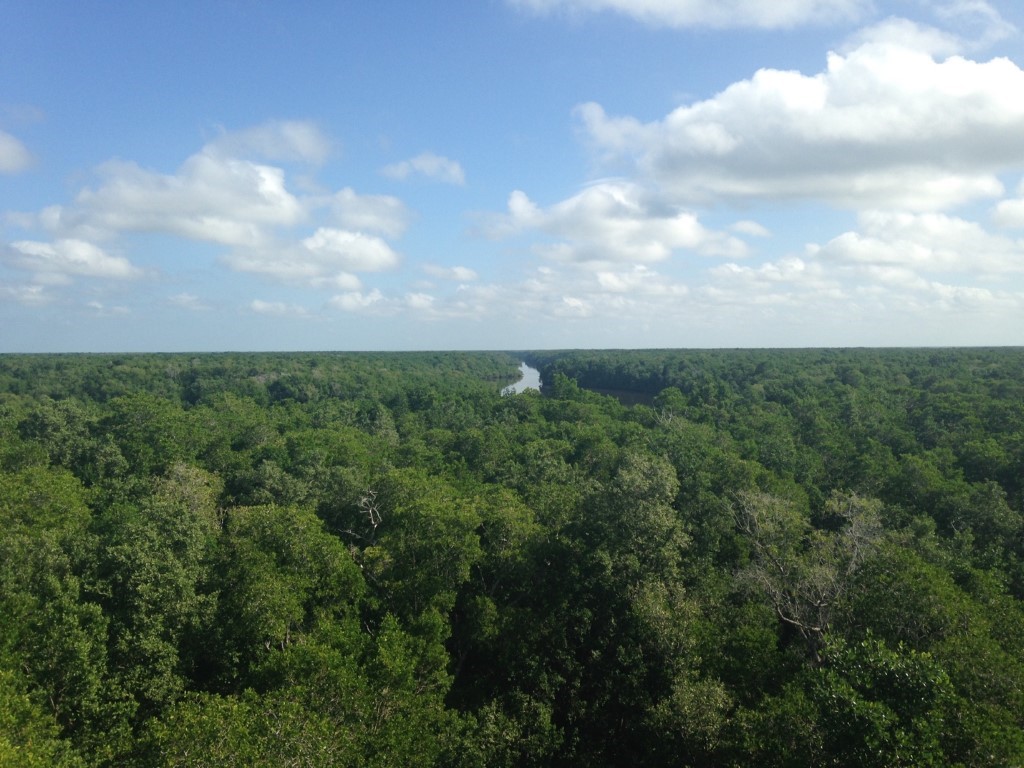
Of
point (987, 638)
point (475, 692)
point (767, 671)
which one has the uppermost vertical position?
point (987, 638)

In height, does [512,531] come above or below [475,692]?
above

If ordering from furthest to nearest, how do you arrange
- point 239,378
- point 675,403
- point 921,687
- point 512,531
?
point 239,378 → point 675,403 → point 512,531 → point 921,687

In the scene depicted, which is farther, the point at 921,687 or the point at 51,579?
the point at 51,579

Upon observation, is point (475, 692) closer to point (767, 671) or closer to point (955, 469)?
point (767, 671)

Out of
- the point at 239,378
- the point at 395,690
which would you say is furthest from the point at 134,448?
the point at 239,378

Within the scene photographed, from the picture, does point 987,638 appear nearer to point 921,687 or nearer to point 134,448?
point 921,687

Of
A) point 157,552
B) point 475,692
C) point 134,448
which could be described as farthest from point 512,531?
point 134,448

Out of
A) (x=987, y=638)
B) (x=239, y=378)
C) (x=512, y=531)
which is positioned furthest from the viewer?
(x=239, y=378)
